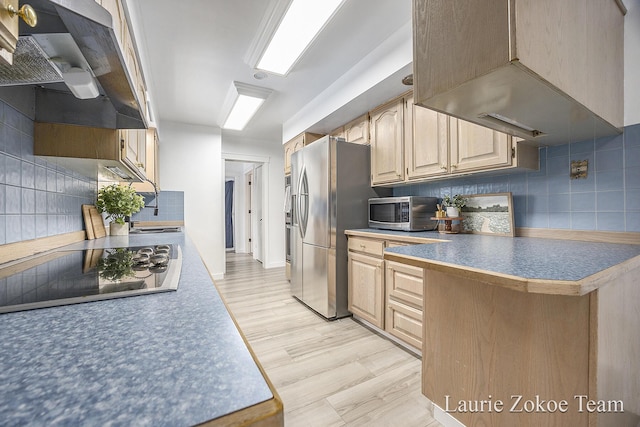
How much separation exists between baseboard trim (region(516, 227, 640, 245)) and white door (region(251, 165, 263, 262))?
4604 mm

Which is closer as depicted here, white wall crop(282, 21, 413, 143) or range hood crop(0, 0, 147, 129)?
range hood crop(0, 0, 147, 129)

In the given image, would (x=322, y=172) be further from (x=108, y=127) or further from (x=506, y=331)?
(x=506, y=331)

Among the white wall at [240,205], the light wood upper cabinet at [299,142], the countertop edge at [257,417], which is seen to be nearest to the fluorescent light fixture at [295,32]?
the light wood upper cabinet at [299,142]

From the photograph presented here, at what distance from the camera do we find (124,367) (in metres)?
0.36

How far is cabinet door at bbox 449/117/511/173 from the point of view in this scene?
1.71 m

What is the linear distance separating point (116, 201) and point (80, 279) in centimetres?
170

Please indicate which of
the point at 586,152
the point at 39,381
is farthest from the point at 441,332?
the point at 39,381

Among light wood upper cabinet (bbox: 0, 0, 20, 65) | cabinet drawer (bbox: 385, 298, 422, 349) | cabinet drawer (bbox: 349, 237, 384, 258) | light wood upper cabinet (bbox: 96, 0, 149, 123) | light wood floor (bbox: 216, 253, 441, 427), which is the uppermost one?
light wood upper cabinet (bbox: 96, 0, 149, 123)

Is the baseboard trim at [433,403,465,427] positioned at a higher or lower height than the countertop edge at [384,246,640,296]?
lower

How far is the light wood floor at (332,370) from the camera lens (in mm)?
1439

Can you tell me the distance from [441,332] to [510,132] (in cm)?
109

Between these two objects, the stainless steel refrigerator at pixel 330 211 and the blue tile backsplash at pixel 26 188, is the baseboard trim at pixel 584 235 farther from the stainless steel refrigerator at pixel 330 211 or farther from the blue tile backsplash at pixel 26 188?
the blue tile backsplash at pixel 26 188

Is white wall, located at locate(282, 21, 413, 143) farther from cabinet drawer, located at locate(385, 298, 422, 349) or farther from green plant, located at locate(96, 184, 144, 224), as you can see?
green plant, located at locate(96, 184, 144, 224)

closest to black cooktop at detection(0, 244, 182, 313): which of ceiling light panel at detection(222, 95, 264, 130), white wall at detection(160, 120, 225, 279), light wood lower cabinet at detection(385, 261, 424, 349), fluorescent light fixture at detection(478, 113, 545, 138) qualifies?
fluorescent light fixture at detection(478, 113, 545, 138)
